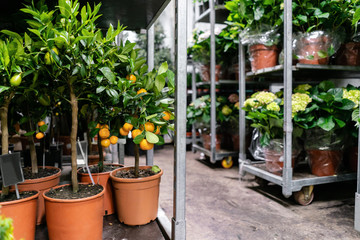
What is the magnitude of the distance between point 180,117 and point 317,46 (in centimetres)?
146

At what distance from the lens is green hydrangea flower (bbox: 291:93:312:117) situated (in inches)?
74.2

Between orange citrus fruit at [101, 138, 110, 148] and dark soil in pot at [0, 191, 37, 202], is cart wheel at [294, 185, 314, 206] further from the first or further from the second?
dark soil in pot at [0, 191, 37, 202]

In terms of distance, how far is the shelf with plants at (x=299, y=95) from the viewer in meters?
1.86

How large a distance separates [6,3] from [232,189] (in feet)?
6.57

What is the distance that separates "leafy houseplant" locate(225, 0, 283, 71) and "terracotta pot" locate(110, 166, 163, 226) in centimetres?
151

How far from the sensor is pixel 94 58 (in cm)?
107

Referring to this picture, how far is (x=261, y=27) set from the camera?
225cm

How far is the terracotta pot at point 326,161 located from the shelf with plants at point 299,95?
0.01 meters

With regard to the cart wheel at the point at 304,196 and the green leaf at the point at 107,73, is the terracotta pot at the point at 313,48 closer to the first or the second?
the cart wheel at the point at 304,196

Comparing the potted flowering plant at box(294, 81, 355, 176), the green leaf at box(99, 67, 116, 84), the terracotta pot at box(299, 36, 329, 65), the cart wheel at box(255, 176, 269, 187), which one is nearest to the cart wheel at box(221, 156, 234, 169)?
the cart wheel at box(255, 176, 269, 187)

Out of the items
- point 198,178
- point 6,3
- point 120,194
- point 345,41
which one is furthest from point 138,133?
point 345,41

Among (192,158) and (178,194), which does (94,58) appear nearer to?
(178,194)

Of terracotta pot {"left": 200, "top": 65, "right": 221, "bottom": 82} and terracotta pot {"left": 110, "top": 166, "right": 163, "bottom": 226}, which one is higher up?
terracotta pot {"left": 200, "top": 65, "right": 221, "bottom": 82}

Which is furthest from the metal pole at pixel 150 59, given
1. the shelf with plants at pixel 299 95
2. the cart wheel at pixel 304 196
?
the cart wheel at pixel 304 196
